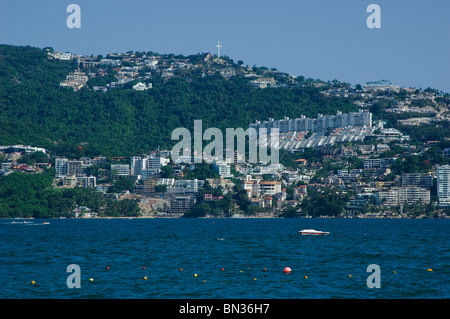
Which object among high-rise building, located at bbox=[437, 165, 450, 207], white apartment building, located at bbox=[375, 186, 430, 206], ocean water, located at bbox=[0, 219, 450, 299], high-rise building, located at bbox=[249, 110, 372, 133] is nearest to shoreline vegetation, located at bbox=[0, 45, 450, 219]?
Result: white apartment building, located at bbox=[375, 186, 430, 206]

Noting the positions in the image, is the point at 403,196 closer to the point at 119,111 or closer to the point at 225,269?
the point at 119,111

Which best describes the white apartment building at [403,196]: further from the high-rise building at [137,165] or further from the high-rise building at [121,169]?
the high-rise building at [121,169]

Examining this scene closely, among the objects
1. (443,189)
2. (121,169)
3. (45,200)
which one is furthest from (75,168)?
(443,189)

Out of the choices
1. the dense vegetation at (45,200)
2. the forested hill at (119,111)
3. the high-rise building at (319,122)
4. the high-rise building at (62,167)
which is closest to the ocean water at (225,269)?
the dense vegetation at (45,200)

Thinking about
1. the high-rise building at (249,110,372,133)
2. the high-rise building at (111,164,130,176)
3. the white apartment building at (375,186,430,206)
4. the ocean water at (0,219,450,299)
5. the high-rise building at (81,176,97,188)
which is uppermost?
the high-rise building at (249,110,372,133)

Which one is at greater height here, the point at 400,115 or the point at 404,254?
the point at 400,115

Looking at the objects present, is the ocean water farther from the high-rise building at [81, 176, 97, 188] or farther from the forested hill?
the forested hill
